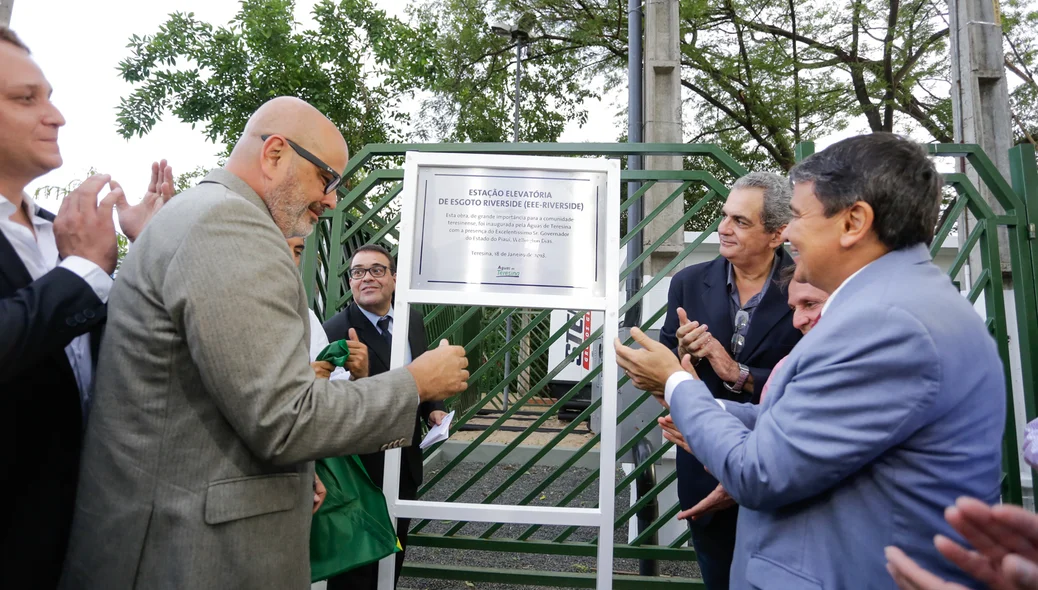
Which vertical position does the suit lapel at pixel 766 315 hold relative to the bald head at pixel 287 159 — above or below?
below

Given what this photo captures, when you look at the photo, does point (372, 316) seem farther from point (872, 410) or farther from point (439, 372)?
point (872, 410)

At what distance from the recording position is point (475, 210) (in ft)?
7.73

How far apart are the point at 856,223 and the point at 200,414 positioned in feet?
4.87

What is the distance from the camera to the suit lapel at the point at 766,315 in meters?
2.40

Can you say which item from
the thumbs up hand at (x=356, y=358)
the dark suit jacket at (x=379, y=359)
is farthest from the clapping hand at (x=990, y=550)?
the dark suit jacket at (x=379, y=359)

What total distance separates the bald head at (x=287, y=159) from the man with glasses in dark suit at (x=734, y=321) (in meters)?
1.33

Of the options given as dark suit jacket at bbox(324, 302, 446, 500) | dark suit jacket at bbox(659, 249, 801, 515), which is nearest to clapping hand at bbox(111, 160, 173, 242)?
dark suit jacket at bbox(324, 302, 446, 500)

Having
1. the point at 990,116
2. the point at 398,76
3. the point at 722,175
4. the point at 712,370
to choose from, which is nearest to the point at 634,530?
the point at 712,370

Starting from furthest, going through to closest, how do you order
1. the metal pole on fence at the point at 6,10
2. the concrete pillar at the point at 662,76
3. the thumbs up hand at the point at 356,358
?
the concrete pillar at the point at 662,76 → the thumbs up hand at the point at 356,358 → the metal pole on fence at the point at 6,10

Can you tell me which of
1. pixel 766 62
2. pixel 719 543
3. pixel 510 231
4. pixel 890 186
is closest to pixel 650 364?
pixel 890 186

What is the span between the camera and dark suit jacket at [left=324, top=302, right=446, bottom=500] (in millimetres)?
3057

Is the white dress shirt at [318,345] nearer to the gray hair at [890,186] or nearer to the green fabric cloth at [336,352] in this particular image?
the green fabric cloth at [336,352]

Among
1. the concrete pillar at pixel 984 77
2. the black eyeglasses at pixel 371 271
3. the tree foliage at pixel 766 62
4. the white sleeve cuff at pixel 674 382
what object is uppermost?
the tree foliage at pixel 766 62

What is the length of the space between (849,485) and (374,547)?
1356 mm
